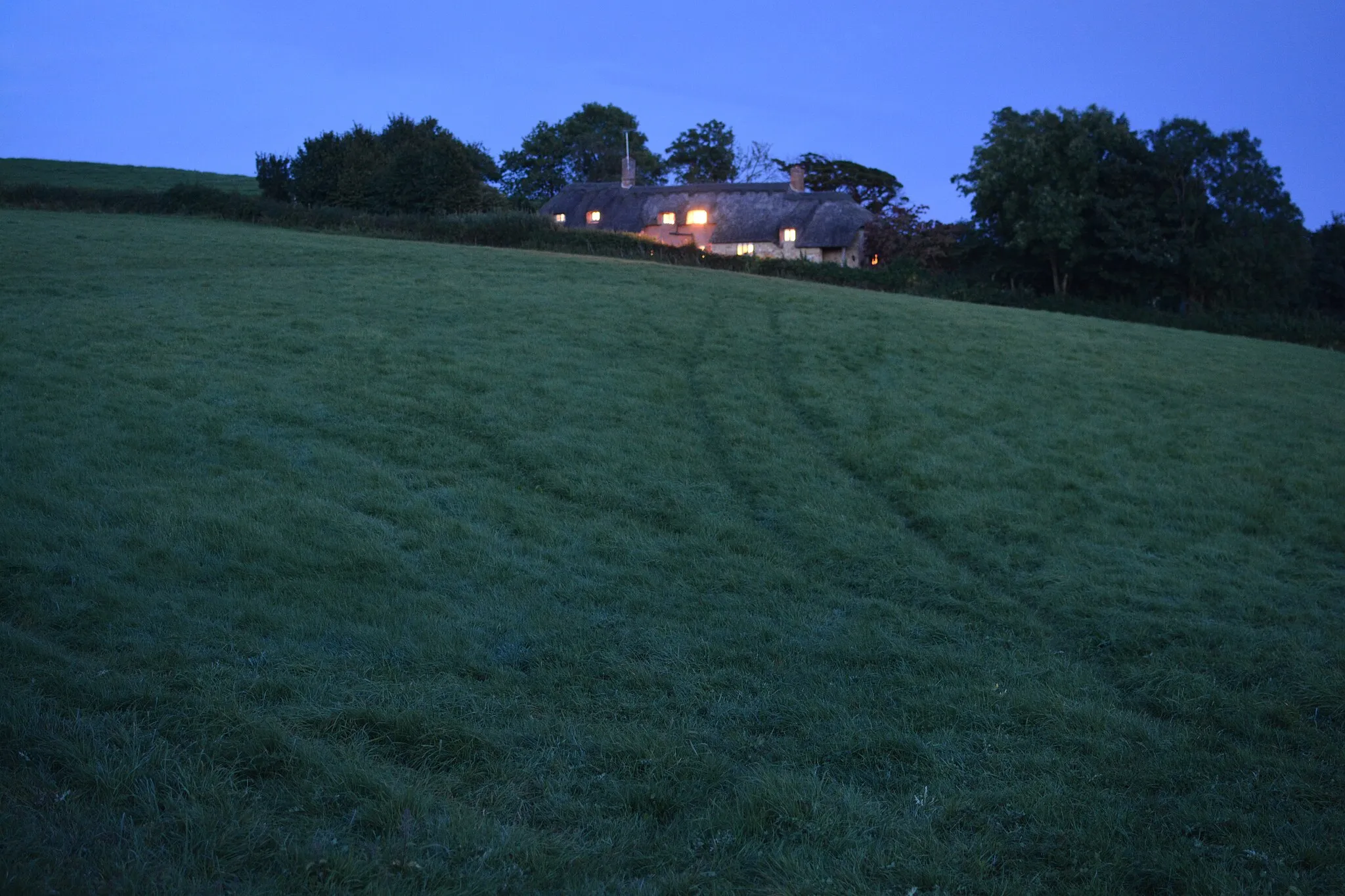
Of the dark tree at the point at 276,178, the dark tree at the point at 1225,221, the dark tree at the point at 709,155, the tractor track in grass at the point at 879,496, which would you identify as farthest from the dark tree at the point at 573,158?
the tractor track in grass at the point at 879,496

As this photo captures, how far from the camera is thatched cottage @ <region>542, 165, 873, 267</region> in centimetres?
6075

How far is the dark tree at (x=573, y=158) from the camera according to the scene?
88500 mm

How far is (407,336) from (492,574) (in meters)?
11.1

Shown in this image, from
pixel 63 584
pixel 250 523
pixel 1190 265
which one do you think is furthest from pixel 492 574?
pixel 1190 265

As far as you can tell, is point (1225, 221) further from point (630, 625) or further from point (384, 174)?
point (630, 625)

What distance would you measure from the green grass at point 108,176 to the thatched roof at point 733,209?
911 inches

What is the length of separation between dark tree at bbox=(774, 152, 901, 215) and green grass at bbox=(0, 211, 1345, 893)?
2558 inches

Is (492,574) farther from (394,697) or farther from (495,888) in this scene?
(495,888)

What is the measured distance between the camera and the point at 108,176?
57750 millimetres

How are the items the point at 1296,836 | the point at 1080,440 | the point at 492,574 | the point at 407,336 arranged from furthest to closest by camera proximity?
1. the point at 407,336
2. the point at 1080,440
3. the point at 492,574
4. the point at 1296,836

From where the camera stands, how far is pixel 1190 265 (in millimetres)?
48719

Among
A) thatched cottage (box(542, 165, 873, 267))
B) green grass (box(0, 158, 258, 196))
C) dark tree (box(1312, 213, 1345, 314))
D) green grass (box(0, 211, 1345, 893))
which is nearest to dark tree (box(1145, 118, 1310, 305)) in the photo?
dark tree (box(1312, 213, 1345, 314))

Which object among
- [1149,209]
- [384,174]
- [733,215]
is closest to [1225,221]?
[1149,209]

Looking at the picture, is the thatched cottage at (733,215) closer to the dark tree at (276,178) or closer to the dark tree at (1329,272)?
the dark tree at (276,178)
